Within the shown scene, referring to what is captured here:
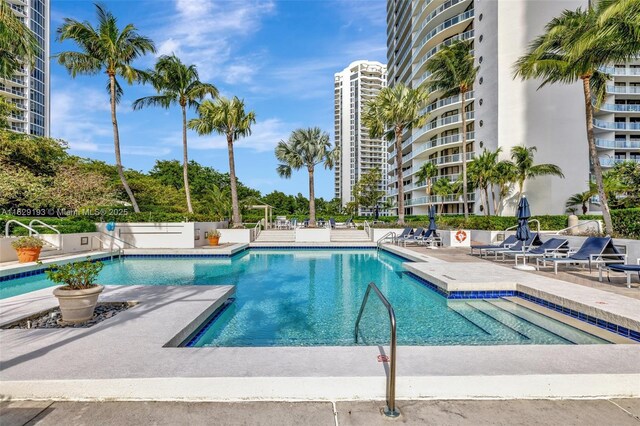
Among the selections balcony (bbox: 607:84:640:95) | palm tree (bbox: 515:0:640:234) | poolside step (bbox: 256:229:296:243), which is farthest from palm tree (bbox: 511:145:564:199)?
poolside step (bbox: 256:229:296:243)

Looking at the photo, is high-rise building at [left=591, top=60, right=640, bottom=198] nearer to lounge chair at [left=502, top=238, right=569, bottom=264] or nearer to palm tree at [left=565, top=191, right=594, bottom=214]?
palm tree at [left=565, top=191, right=594, bottom=214]

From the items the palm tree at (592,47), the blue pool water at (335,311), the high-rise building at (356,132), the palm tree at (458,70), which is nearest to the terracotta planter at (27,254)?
the blue pool water at (335,311)

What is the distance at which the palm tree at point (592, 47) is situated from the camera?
10016mm

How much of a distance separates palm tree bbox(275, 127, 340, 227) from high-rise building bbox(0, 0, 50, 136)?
157ft

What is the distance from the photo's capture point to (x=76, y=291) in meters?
4.54

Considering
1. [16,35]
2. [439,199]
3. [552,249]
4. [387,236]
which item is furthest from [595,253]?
[439,199]

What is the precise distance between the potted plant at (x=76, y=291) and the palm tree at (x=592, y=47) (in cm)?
1437

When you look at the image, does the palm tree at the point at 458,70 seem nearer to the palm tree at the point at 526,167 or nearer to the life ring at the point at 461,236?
the palm tree at the point at 526,167

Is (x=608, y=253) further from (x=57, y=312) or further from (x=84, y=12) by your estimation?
(x=84, y=12)

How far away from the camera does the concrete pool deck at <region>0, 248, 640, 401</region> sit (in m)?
2.84

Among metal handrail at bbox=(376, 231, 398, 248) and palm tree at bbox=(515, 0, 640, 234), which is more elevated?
palm tree at bbox=(515, 0, 640, 234)

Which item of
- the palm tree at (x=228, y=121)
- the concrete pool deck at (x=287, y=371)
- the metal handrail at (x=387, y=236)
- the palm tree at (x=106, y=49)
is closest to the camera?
the concrete pool deck at (x=287, y=371)

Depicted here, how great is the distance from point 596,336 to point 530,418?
3.19m

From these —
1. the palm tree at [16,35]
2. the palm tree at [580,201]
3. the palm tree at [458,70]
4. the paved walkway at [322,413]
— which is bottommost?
the paved walkway at [322,413]
